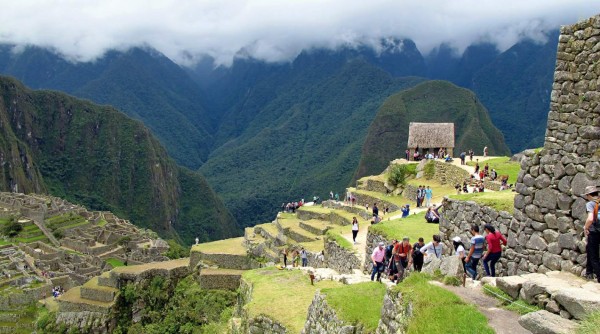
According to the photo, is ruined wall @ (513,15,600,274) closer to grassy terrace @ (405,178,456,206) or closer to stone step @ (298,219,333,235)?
grassy terrace @ (405,178,456,206)

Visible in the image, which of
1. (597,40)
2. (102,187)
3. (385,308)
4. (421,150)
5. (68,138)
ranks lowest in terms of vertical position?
(102,187)

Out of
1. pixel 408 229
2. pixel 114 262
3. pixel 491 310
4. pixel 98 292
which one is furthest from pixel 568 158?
pixel 114 262

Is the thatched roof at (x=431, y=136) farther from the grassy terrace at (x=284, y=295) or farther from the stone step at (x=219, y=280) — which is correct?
the grassy terrace at (x=284, y=295)

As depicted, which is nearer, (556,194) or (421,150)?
(556,194)

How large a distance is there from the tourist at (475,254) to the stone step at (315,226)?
794 inches

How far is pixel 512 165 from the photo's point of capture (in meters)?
25.6

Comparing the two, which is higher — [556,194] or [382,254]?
[556,194]

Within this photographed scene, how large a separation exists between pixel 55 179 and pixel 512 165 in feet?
556

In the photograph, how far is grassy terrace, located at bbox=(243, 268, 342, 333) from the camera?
38.7 ft

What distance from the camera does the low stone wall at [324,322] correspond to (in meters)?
7.91

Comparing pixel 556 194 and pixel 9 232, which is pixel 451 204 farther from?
pixel 9 232

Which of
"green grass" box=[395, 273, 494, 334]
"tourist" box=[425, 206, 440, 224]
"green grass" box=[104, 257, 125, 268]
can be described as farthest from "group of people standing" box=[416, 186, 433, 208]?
"green grass" box=[104, 257, 125, 268]

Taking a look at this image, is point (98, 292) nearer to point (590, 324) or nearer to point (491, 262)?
point (491, 262)

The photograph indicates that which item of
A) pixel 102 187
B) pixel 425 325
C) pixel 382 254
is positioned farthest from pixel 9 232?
pixel 102 187
